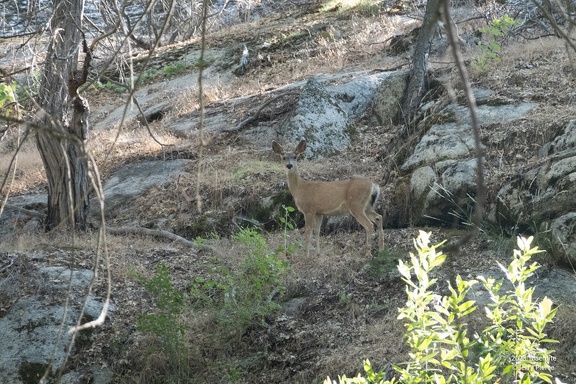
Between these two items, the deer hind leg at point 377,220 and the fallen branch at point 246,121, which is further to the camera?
the fallen branch at point 246,121

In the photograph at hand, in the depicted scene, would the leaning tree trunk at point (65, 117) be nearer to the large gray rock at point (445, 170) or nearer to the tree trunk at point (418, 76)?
the large gray rock at point (445, 170)

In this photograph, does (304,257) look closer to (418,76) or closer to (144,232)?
(144,232)

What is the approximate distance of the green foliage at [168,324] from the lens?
6918mm

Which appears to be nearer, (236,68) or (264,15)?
(236,68)

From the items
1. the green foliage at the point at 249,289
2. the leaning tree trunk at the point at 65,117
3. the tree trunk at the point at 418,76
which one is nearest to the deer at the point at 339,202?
the green foliage at the point at 249,289

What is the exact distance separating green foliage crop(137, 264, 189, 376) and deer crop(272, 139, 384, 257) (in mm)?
2101

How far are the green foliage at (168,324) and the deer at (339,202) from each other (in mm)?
2101

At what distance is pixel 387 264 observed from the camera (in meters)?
8.03

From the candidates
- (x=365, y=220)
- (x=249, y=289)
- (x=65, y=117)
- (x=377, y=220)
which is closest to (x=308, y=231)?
(x=365, y=220)

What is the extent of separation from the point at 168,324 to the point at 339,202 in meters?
3.06

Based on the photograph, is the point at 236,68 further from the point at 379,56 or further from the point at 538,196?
the point at 538,196

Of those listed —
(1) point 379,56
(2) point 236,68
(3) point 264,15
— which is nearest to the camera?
(1) point 379,56

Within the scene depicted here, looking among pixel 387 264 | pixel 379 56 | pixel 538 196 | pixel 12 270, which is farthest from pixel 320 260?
pixel 379 56

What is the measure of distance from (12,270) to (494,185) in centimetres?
502
